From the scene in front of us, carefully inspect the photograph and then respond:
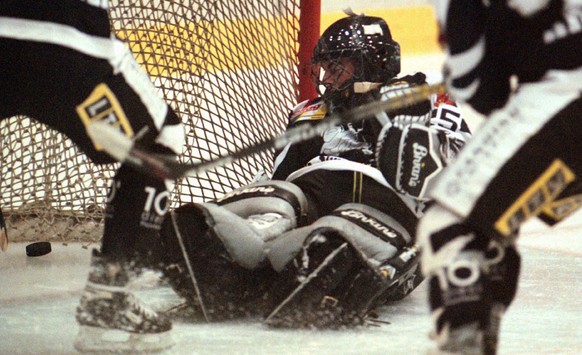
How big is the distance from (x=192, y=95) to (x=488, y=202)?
206 centimetres

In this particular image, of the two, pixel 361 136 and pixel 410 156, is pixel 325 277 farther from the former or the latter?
pixel 361 136

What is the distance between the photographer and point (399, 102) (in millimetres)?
1611

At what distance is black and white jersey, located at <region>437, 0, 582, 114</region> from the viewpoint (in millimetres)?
1401

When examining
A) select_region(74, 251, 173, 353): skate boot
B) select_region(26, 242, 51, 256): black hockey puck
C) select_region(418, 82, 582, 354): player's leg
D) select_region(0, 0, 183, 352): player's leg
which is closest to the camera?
select_region(418, 82, 582, 354): player's leg

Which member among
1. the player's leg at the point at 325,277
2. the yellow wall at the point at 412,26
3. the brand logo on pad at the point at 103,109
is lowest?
the yellow wall at the point at 412,26

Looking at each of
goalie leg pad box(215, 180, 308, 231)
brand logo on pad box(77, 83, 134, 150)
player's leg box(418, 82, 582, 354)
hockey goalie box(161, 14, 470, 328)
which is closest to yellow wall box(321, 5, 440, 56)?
hockey goalie box(161, 14, 470, 328)

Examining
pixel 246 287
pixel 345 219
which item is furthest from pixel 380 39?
pixel 246 287

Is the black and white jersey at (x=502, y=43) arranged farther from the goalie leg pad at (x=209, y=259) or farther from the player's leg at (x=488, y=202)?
the goalie leg pad at (x=209, y=259)

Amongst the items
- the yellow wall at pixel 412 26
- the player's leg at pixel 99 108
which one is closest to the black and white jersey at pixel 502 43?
the player's leg at pixel 99 108

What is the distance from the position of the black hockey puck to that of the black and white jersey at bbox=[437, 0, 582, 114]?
1.95 meters

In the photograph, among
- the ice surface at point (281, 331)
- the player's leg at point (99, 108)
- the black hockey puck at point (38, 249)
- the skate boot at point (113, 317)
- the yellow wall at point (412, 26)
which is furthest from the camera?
the yellow wall at point (412, 26)

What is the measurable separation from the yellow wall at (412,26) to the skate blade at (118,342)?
15.1ft

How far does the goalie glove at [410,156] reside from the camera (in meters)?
2.32

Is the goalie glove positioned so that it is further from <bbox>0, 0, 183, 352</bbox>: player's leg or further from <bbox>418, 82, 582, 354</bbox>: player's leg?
<bbox>418, 82, 582, 354</bbox>: player's leg
